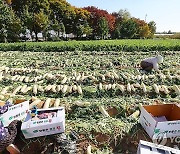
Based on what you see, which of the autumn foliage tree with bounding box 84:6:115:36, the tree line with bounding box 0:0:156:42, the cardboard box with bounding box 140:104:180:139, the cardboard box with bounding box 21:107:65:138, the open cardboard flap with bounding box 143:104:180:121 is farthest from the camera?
the autumn foliage tree with bounding box 84:6:115:36

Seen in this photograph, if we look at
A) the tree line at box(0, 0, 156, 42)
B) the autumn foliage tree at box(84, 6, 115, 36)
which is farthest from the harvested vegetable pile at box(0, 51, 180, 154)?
the autumn foliage tree at box(84, 6, 115, 36)

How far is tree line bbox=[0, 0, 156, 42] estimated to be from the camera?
2798cm

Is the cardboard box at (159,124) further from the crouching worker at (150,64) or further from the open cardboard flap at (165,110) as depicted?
the crouching worker at (150,64)

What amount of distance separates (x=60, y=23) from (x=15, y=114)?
2979 centimetres

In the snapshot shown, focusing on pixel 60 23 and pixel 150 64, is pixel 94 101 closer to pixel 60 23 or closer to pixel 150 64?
pixel 150 64

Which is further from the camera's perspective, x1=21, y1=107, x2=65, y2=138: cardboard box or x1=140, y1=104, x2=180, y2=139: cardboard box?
x1=140, y1=104, x2=180, y2=139: cardboard box

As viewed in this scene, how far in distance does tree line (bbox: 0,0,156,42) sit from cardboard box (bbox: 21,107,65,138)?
24.3 metres

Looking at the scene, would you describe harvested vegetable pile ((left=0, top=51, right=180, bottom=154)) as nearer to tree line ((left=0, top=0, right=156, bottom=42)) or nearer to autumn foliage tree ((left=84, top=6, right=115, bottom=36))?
tree line ((left=0, top=0, right=156, bottom=42))

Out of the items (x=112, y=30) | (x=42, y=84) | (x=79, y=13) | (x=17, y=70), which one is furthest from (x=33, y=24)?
(x=42, y=84)

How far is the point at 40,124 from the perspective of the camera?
3.22 m

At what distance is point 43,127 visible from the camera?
3.22 metres

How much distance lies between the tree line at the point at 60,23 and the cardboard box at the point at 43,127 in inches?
957

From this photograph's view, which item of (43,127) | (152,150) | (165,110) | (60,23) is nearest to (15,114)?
(43,127)

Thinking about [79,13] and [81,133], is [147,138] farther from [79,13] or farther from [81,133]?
[79,13]
